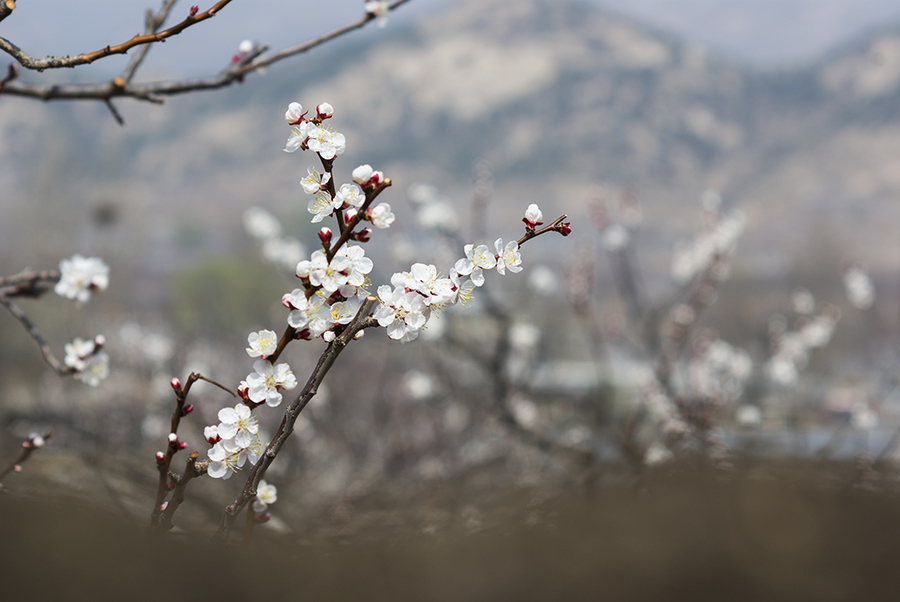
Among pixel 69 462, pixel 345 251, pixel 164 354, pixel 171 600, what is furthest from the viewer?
pixel 164 354

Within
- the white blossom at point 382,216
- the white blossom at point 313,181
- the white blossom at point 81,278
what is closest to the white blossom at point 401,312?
the white blossom at point 382,216

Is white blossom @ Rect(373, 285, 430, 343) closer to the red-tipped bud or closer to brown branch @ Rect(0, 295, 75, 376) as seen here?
the red-tipped bud

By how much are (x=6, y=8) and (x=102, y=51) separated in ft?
0.74

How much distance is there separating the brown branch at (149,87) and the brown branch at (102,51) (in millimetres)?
246

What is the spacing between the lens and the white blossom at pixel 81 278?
216 centimetres

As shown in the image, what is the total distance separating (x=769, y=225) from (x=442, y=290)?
140619mm

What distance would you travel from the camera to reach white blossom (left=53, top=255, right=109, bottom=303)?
2.16 m

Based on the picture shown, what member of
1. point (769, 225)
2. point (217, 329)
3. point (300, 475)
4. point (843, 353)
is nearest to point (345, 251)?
point (300, 475)

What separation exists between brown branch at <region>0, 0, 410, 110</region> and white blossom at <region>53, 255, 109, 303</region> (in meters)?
0.62

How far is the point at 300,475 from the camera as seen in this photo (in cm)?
589

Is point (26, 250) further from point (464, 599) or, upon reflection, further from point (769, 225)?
point (769, 225)

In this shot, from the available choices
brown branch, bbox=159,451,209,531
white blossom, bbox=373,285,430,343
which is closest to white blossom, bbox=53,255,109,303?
brown branch, bbox=159,451,209,531

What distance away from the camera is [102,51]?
147 cm

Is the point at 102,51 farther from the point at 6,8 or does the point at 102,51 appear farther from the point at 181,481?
the point at 181,481
